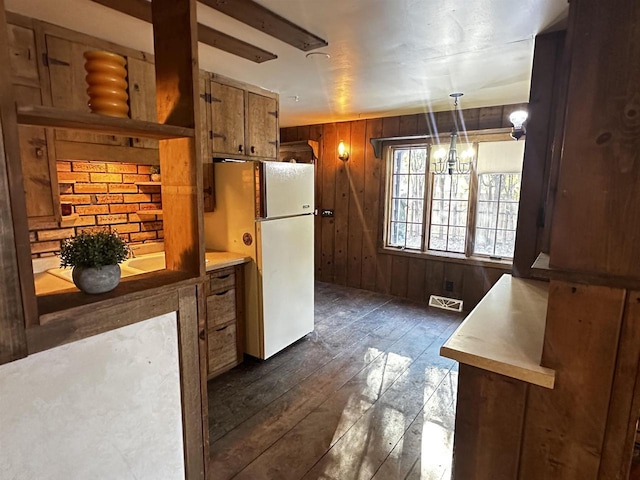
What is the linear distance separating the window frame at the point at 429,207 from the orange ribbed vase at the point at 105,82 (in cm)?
365

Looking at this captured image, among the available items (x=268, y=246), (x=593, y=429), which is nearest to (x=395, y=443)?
(x=593, y=429)

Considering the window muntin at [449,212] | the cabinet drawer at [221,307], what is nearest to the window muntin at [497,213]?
the window muntin at [449,212]

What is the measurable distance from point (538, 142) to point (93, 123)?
2099mm

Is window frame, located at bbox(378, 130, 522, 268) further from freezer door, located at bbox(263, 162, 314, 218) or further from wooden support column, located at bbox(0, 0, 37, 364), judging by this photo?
wooden support column, located at bbox(0, 0, 37, 364)

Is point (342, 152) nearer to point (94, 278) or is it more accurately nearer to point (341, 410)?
point (341, 410)

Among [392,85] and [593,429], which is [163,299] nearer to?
[593,429]

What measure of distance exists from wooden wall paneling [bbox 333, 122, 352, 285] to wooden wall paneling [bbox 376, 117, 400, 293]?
0.49 metres

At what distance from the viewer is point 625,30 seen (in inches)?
32.7

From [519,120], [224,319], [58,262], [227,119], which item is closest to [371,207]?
[519,120]

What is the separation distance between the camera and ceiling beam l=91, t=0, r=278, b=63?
165cm

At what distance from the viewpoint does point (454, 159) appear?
3604mm

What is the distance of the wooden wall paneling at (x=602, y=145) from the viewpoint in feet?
2.76

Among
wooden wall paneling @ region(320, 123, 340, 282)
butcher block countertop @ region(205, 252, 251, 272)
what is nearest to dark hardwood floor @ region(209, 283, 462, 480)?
butcher block countertop @ region(205, 252, 251, 272)

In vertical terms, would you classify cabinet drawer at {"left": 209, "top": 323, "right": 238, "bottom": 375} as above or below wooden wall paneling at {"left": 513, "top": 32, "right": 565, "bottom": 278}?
below
